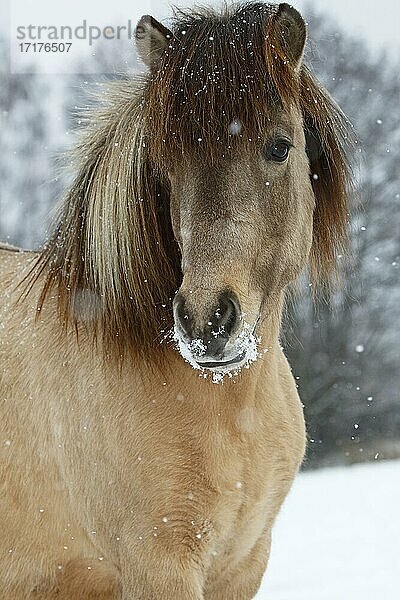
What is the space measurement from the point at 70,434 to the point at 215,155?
1.24m

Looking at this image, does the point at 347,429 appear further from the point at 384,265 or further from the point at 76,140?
the point at 76,140

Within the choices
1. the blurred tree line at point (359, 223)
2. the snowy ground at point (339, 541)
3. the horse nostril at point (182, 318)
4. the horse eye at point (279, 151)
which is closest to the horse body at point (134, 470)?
the horse nostril at point (182, 318)

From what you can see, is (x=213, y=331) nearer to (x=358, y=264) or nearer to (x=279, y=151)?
(x=279, y=151)

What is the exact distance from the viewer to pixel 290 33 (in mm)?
3043

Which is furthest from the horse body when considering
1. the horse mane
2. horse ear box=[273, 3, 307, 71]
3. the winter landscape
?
the winter landscape

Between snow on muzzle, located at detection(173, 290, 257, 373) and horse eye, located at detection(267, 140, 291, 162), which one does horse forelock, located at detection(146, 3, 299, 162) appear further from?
snow on muzzle, located at detection(173, 290, 257, 373)

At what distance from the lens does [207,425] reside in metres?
3.14

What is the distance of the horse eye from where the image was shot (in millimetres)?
2939

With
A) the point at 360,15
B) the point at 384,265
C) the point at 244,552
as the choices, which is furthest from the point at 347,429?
the point at 244,552

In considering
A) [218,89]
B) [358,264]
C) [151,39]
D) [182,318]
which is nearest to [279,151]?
[218,89]

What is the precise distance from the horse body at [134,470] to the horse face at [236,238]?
1.51ft

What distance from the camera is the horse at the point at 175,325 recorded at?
2.84 metres

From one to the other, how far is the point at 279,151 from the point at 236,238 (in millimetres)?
393

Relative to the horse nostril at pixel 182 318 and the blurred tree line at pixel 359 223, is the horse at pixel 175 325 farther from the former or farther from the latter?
the blurred tree line at pixel 359 223
